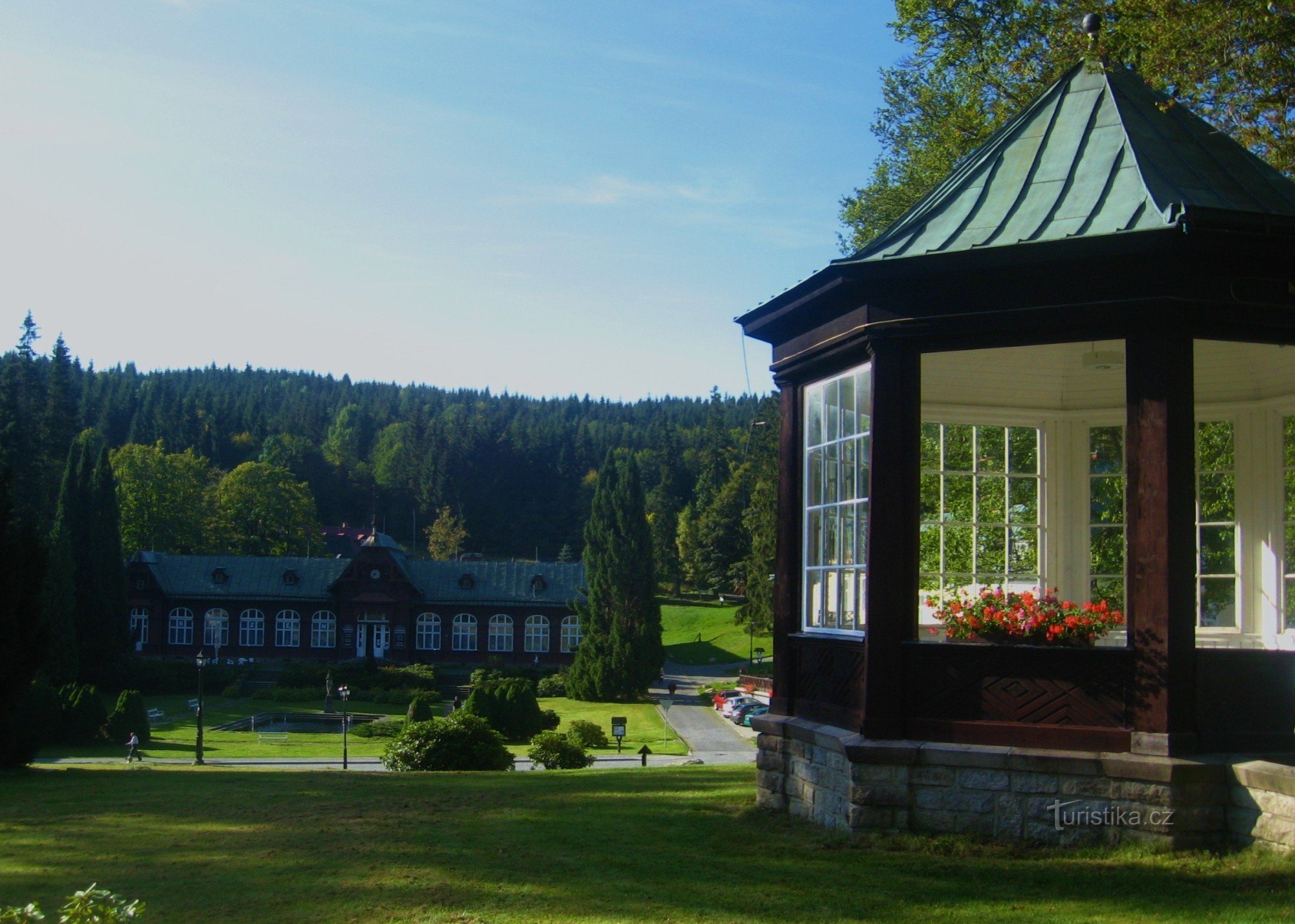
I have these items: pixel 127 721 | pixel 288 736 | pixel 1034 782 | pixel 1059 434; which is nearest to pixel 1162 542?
pixel 1034 782

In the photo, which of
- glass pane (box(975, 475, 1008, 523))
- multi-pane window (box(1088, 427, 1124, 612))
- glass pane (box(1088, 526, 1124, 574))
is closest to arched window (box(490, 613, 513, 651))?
glass pane (box(975, 475, 1008, 523))

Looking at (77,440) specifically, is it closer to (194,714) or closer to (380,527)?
(194,714)

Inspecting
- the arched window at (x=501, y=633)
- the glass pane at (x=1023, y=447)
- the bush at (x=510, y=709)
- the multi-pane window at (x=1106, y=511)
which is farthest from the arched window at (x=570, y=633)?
the glass pane at (x=1023, y=447)

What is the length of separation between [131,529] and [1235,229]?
266 ft

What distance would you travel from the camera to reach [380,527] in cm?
12312

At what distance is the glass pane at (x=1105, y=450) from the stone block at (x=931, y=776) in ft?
12.6

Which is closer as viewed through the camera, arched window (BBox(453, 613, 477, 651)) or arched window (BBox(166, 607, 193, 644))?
arched window (BBox(453, 613, 477, 651))

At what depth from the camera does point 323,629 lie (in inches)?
2552

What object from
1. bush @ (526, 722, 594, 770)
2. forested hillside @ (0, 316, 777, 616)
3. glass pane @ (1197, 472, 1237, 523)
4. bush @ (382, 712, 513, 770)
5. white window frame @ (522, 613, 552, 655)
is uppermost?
forested hillside @ (0, 316, 777, 616)

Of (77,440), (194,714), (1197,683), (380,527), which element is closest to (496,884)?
(1197,683)

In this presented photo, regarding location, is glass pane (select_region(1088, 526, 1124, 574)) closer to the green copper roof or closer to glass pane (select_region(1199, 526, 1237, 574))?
glass pane (select_region(1199, 526, 1237, 574))

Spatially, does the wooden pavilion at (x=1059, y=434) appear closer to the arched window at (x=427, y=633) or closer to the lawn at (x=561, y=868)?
the lawn at (x=561, y=868)

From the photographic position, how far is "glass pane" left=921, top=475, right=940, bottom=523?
36.8ft

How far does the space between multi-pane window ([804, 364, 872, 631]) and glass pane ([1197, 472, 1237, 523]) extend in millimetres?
3225
